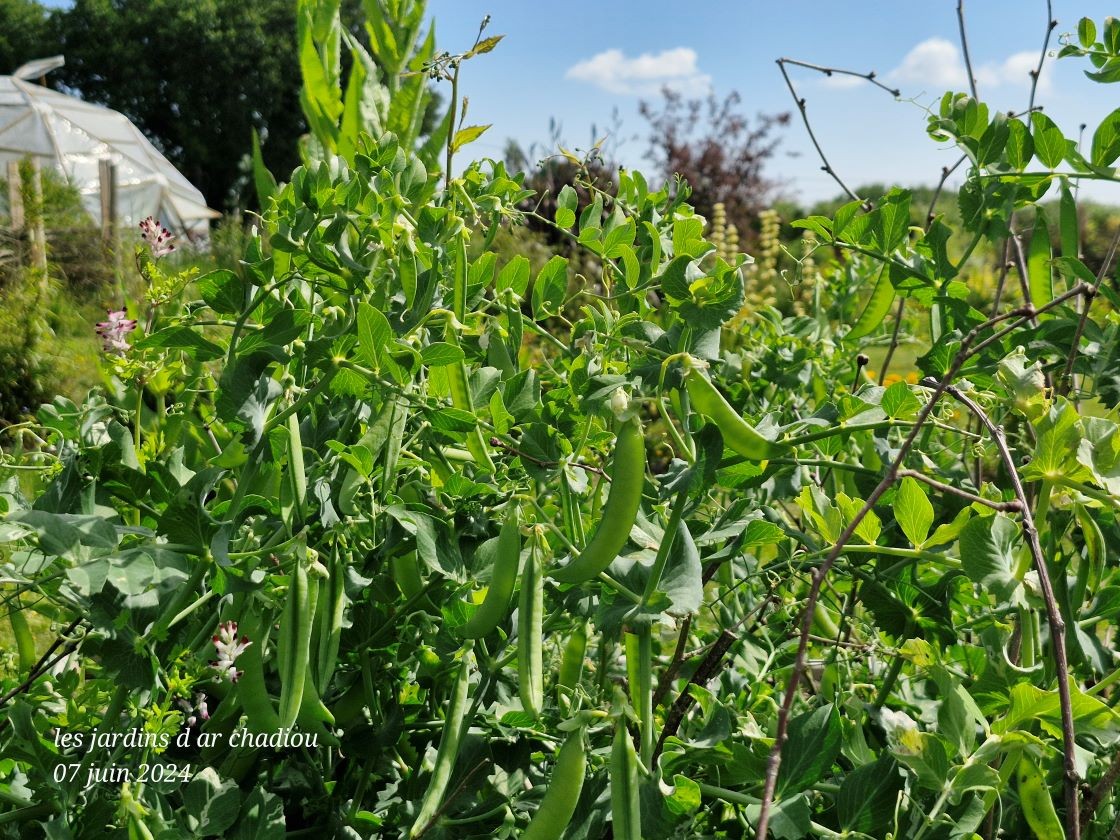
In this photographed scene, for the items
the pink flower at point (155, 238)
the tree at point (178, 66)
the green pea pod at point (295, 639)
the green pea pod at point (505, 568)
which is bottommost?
the green pea pod at point (295, 639)

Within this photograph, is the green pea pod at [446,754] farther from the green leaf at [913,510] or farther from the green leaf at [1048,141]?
the green leaf at [1048,141]

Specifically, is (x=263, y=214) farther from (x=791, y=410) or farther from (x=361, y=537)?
(x=791, y=410)

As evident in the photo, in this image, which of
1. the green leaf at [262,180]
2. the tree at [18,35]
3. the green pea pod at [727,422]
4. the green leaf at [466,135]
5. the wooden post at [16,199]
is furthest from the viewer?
the tree at [18,35]

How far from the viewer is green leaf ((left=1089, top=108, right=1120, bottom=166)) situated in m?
0.73

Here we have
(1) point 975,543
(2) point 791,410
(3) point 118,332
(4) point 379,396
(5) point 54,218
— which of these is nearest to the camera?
(1) point 975,543

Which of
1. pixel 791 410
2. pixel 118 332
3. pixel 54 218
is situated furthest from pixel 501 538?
pixel 54 218

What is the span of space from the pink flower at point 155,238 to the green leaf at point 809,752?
0.63 metres

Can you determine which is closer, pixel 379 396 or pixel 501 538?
pixel 501 538

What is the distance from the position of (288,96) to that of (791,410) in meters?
25.0

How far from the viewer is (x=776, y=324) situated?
1.23 meters

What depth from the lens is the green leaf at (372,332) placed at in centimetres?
60

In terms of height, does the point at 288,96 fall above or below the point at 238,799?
above

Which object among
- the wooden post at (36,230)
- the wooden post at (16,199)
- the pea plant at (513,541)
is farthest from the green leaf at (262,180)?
the wooden post at (16,199)

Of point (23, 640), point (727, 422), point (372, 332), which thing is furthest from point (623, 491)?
point (23, 640)
